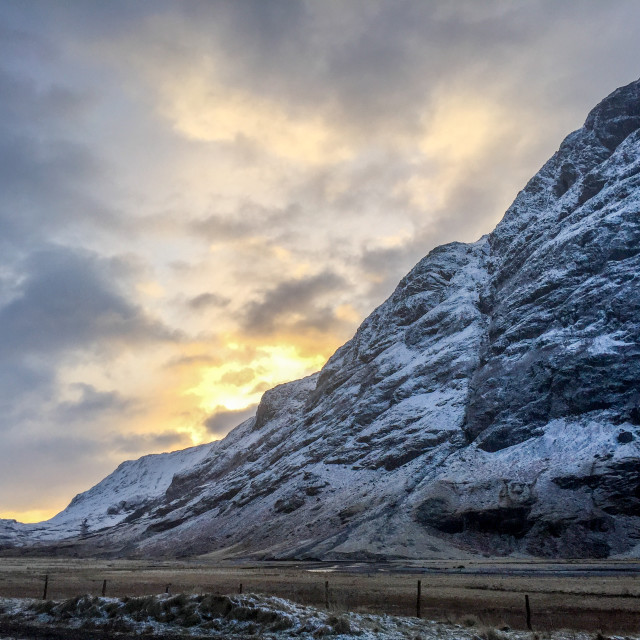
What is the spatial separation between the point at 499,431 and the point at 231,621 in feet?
376

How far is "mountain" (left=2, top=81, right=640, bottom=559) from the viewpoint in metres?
99.0

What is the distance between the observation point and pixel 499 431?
12650 cm

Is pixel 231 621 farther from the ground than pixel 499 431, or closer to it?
closer to it

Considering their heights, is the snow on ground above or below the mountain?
below

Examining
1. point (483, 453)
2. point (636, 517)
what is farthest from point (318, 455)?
point (636, 517)

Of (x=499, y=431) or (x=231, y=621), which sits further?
(x=499, y=431)

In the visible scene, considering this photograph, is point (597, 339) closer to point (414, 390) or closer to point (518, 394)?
point (518, 394)

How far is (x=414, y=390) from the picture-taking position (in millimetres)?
166750

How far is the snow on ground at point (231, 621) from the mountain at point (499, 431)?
75227 millimetres

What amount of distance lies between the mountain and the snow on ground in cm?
7523

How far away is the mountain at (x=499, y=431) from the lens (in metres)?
99.0

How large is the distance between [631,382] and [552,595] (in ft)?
313

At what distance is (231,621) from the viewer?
21.4m

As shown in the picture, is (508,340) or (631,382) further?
(508,340)
